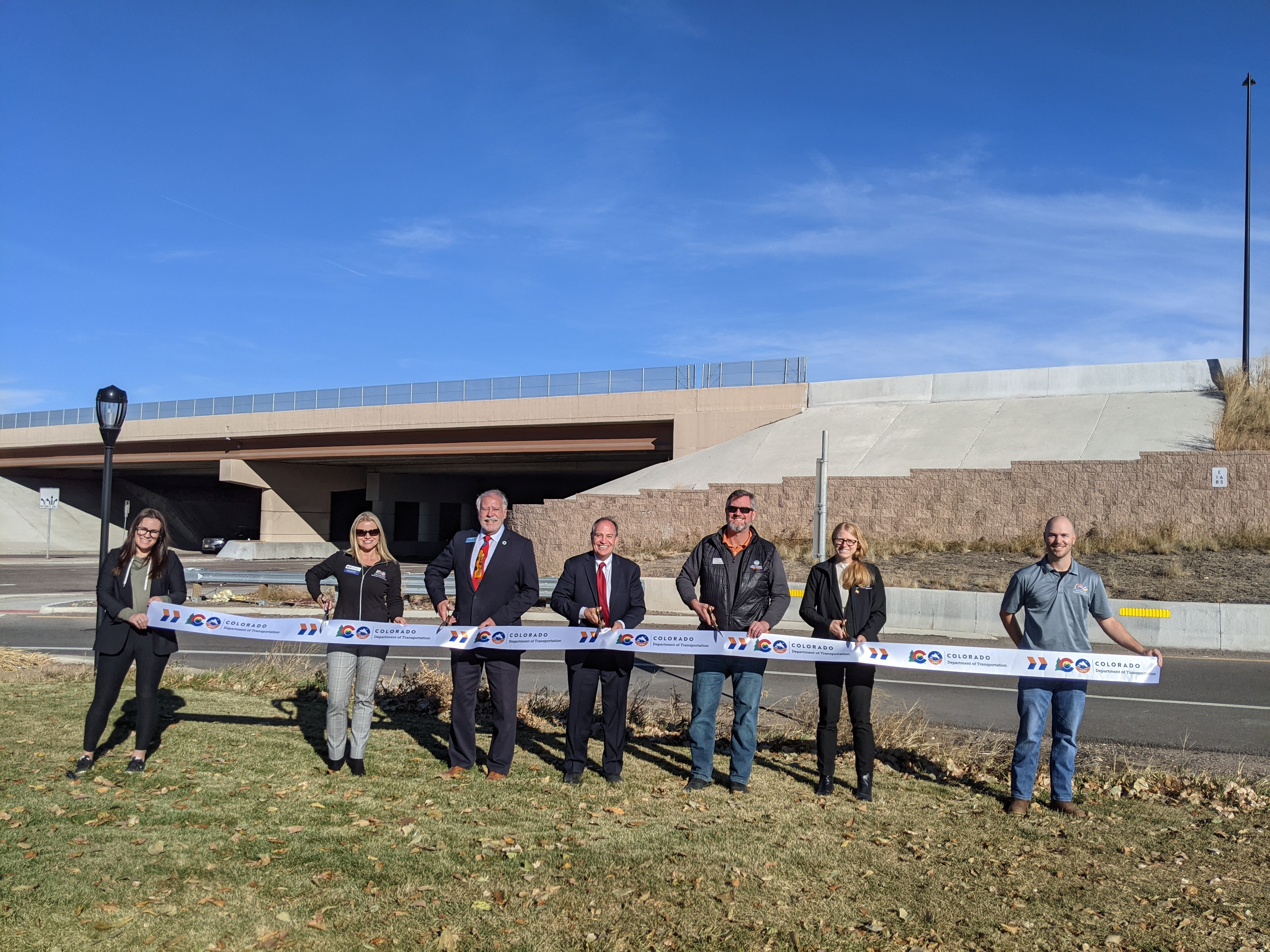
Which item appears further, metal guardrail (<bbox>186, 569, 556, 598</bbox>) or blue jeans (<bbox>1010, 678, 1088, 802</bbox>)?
metal guardrail (<bbox>186, 569, 556, 598</bbox>)

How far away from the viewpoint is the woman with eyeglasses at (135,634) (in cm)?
624

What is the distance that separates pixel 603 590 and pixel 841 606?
1641mm

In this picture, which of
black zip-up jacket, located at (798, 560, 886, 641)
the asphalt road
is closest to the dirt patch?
the asphalt road

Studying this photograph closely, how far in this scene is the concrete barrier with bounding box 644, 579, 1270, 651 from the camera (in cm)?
1543

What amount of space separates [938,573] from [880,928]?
58.5 ft

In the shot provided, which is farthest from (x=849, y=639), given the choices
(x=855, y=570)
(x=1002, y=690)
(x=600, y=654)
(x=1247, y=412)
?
(x=1247, y=412)

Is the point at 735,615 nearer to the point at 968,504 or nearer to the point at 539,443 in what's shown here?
the point at 968,504

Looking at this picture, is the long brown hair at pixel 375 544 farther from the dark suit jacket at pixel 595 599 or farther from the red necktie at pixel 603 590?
the red necktie at pixel 603 590

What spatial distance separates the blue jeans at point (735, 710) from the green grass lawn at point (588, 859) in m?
0.25

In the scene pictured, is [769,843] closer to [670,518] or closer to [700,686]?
[700,686]

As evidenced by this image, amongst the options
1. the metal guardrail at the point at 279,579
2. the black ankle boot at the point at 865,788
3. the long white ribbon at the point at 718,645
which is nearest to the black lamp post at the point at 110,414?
the long white ribbon at the point at 718,645

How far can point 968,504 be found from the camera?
24281 mm

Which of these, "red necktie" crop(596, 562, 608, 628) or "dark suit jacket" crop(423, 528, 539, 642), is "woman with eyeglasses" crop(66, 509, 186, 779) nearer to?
"dark suit jacket" crop(423, 528, 539, 642)

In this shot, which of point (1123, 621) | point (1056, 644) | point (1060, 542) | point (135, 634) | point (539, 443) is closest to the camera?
point (1060, 542)
